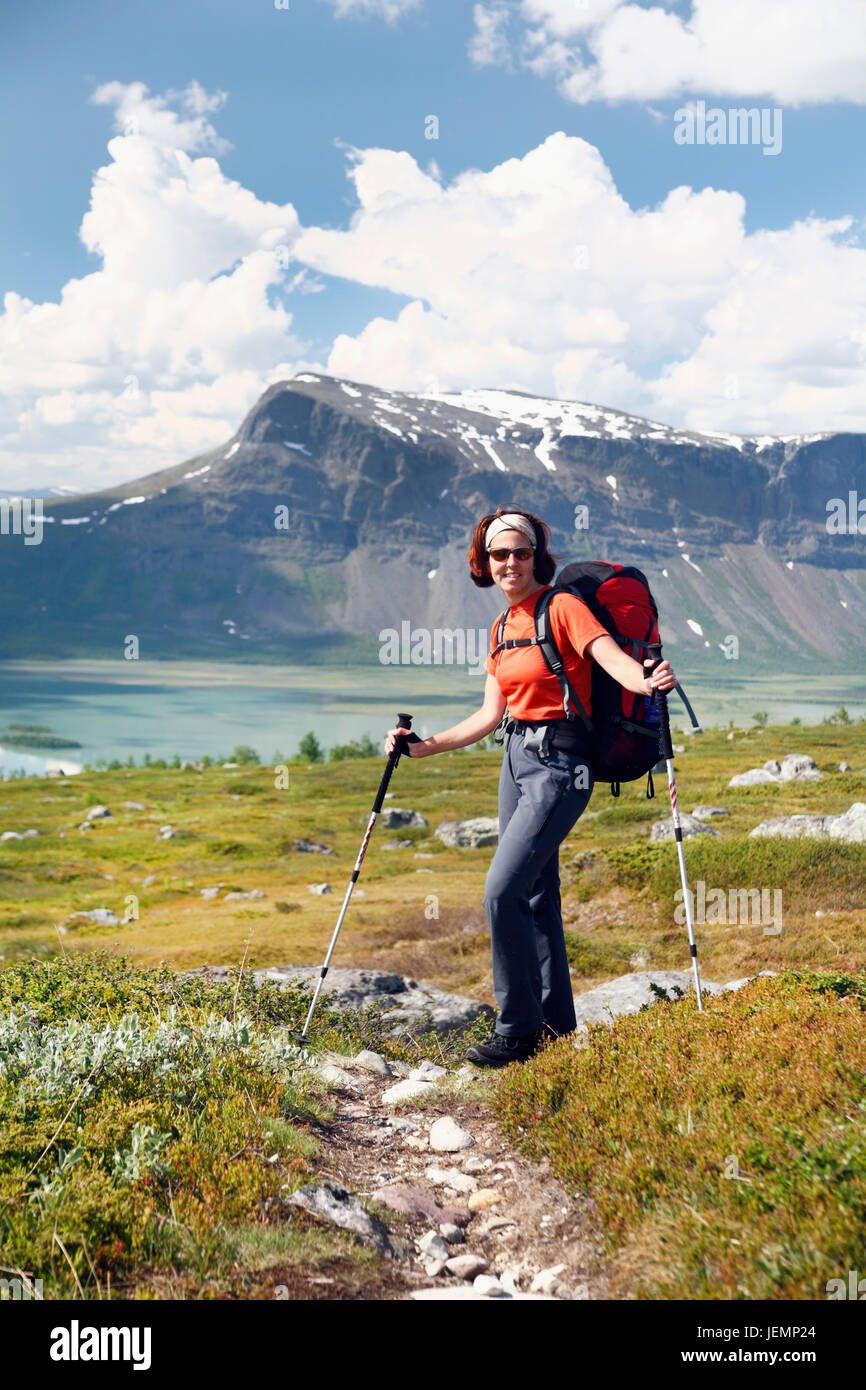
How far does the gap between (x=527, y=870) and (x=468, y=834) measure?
40430mm

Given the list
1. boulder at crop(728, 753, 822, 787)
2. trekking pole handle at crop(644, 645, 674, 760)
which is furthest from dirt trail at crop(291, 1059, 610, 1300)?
boulder at crop(728, 753, 822, 787)

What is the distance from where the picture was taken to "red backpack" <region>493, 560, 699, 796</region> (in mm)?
6867

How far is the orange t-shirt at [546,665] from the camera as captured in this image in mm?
6742

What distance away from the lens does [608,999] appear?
1255cm

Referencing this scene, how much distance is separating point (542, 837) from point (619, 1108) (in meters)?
1.95

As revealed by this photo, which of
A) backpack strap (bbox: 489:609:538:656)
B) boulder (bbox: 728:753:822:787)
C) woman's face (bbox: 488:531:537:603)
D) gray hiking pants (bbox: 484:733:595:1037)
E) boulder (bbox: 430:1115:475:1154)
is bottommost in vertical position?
boulder (bbox: 728:753:822:787)

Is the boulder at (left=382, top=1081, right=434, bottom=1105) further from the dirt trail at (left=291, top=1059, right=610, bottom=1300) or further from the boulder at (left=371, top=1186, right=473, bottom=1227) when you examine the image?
the boulder at (left=371, top=1186, right=473, bottom=1227)

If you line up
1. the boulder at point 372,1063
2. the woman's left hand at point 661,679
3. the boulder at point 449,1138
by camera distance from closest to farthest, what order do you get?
the woman's left hand at point 661,679 → the boulder at point 449,1138 → the boulder at point 372,1063

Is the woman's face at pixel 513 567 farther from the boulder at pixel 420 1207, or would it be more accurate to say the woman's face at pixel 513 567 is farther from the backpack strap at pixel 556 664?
the boulder at pixel 420 1207

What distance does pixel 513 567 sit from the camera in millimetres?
7266

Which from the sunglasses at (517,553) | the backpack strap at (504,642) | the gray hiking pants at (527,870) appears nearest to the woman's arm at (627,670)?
A: the backpack strap at (504,642)

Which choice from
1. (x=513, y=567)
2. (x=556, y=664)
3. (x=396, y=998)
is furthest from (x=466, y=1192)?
(x=396, y=998)

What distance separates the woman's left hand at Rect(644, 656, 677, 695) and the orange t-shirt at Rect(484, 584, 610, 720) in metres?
0.49

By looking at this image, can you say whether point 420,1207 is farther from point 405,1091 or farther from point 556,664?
point 556,664
